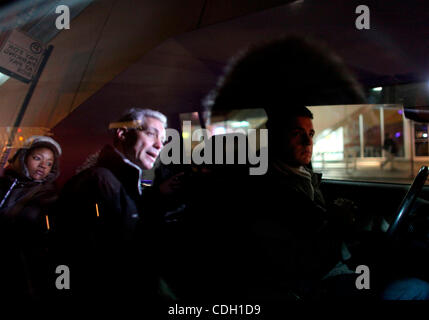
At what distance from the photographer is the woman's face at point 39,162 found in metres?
1.70

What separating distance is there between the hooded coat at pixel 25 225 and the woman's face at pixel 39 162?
25mm

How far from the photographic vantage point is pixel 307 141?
1.60 metres

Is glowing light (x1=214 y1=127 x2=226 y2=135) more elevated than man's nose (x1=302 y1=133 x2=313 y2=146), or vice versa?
glowing light (x1=214 y1=127 x2=226 y2=135)

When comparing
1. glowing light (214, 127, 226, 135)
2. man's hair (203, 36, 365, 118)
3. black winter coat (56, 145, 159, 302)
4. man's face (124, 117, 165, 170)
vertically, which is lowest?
black winter coat (56, 145, 159, 302)

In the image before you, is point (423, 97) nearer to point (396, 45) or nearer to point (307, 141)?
point (396, 45)

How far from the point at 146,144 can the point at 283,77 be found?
95 centimetres

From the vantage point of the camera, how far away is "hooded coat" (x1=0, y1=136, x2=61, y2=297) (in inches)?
62.6

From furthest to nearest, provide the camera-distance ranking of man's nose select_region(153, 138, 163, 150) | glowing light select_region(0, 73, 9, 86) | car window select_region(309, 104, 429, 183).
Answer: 1. car window select_region(309, 104, 429, 183)
2. glowing light select_region(0, 73, 9, 86)
3. man's nose select_region(153, 138, 163, 150)

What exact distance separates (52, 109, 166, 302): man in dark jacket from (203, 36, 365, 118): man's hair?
0.59 m

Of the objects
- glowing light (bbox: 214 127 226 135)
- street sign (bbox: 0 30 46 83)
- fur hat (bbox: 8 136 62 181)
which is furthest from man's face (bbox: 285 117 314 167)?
street sign (bbox: 0 30 46 83)

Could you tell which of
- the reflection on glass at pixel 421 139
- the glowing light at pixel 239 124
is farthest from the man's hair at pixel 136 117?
the reflection on glass at pixel 421 139

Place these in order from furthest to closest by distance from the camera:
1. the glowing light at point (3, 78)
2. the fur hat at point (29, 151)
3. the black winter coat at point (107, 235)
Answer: the glowing light at point (3, 78)
the fur hat at point (29, 151)
the black winter coat at point (107, 235)

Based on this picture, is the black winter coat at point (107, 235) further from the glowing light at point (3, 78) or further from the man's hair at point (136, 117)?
the glowing light at point (3, 78)

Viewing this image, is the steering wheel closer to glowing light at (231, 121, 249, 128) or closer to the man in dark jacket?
glowing light at (231, 121, 249, 128)
